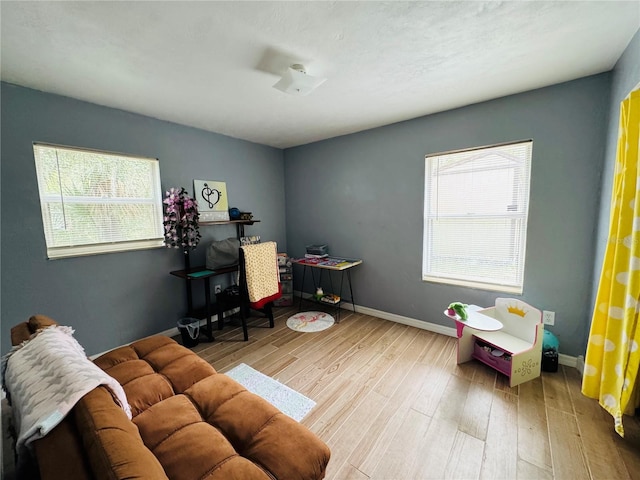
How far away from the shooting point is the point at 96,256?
2363mm

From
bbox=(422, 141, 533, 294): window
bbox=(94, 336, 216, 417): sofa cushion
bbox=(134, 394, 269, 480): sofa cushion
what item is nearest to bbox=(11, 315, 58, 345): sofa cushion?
bbox=(94, 336, 216, 417): sofa cushion

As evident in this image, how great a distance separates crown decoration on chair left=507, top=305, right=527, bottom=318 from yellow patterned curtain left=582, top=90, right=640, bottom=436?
1.73 ft

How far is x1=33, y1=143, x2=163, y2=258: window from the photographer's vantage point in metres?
2.14

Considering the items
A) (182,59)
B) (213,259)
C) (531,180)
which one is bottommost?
(213,259)

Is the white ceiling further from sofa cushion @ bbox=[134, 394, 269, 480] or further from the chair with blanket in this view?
sofa cushion @ bbox=[134, 394, 269, 480]

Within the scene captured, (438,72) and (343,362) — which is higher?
(438,72)

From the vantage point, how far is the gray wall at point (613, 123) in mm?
1534

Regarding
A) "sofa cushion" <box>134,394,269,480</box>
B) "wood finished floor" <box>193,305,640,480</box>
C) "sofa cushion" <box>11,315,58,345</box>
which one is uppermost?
"sofa cushion" <box>11,315,58,345</box>

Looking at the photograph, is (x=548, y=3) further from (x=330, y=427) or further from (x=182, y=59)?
(x=330, y=427)

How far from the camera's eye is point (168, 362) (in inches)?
63.8

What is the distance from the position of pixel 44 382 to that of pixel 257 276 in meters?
1.88

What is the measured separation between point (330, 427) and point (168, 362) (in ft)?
3.70

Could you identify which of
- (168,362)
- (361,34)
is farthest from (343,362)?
(361,34)

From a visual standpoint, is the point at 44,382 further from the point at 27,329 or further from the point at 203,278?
the point at 203,278
